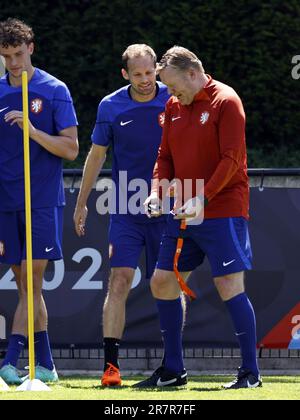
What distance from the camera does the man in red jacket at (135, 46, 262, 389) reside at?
320 inches

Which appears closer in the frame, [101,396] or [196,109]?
[101,396]

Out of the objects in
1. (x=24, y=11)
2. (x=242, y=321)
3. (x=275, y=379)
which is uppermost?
(x=24, y=11)

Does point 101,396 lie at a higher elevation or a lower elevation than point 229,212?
lower

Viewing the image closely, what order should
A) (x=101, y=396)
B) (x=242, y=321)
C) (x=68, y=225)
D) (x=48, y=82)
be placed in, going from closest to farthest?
(x=101, y=396) → (x=242, y=321) → (x=48, y=82) → (x=68, y=225)

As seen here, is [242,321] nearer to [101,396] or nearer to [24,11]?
[101,396]

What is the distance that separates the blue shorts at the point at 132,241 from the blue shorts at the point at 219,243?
1.90ft

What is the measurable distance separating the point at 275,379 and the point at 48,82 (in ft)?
8.67

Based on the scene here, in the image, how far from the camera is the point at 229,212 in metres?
8.22

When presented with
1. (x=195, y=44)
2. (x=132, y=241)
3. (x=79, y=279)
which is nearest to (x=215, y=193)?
(x=132, y=241)

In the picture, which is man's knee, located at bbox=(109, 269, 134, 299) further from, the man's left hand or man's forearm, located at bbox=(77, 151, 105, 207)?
the man's left hand

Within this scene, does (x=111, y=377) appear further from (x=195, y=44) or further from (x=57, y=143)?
(x=195, y=44)

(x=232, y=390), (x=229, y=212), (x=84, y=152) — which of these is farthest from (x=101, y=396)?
(x=84, y=152)

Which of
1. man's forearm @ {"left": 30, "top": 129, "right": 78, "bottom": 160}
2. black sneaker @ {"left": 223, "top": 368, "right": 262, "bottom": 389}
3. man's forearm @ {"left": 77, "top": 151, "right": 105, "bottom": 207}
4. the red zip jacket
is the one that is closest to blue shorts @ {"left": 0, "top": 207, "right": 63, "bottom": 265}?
man's forearm @ {"left": 77, "top": 151, "right": 105, "bottom": 207}

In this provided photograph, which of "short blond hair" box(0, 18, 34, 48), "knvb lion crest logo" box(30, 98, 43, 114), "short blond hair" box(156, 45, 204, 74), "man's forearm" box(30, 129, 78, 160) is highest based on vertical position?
"short blond hair" box(0, 18, 34, 48)
